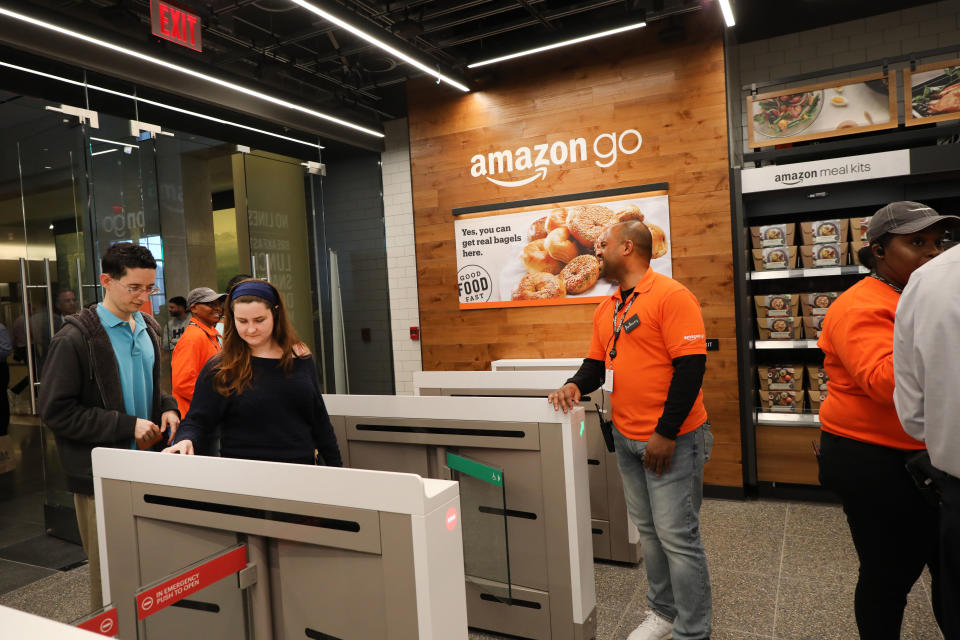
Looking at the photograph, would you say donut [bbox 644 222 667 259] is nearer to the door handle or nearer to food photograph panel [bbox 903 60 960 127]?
food photograph panel [bbox 903 60 960 127]

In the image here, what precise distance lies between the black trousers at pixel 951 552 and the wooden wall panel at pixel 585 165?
3024 millimetres

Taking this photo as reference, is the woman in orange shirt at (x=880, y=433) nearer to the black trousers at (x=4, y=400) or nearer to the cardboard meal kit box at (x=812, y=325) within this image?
the cardboard meal kit box at (x=812, y=325)

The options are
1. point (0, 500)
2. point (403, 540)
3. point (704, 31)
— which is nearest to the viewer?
point (403, 540)

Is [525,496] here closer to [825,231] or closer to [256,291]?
[256,291]

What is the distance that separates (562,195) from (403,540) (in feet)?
13.0

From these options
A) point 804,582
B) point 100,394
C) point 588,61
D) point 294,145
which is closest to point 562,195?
point 588,61

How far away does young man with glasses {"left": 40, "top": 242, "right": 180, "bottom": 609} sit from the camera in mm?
2266

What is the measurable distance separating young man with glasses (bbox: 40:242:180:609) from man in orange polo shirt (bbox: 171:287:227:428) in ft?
2.44

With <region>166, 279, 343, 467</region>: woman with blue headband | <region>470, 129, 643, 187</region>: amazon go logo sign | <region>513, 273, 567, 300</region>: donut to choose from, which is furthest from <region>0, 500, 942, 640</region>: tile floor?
<region>470, 129, 643, 187</region>: amazon go logo sign

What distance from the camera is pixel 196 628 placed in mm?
1721

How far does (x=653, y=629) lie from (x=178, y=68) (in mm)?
4528

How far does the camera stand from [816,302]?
4.23 metres

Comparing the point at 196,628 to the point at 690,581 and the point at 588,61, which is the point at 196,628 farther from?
the point at 588,61

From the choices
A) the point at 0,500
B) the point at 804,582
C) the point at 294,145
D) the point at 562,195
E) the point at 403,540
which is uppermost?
the point at 294,145
